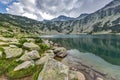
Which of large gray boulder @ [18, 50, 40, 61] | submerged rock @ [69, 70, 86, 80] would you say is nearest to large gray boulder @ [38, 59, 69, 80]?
submerged rock @ [69, 70, 86, 80]

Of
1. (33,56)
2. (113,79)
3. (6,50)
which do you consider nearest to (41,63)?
(33,56)

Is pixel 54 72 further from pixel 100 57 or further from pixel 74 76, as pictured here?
pixel 100 57

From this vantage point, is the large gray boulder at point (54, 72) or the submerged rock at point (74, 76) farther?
the submerged rock at point (74, 76)

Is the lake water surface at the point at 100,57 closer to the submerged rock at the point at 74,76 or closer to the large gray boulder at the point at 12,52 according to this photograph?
the submerged rock at the point at 74,76

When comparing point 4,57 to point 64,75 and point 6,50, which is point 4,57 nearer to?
point 6,50

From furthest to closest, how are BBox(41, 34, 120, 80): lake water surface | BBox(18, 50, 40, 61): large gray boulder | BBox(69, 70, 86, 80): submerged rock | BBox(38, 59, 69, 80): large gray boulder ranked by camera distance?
BBox(41, 34, 120, 80): lake water surface, BBox(18, 50, 40, 61): large gray boulder, BBox(69, 70, 86, 80): submerged rock, BBox(38, 59, 69, 80): large gray boulder

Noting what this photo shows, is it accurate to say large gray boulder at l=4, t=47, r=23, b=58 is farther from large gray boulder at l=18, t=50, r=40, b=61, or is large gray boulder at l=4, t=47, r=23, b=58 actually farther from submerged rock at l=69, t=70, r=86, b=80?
submerged rock at l=69, t=70, r=86, b=80

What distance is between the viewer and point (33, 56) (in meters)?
26.1

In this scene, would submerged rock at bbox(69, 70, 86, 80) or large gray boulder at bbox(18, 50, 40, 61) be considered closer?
submerged rock at bbox(69, 70, 86, 80)

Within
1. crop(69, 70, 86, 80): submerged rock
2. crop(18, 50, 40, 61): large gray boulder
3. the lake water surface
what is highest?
crop(18, 50, 40, 61): large gray boulder

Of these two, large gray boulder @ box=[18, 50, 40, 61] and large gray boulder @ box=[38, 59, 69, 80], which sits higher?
large gray boulder @ box=[18, 50, 40, 61]

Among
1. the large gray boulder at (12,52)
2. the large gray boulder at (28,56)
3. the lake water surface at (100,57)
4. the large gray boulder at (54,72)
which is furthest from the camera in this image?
the lake water surface at (100,57)

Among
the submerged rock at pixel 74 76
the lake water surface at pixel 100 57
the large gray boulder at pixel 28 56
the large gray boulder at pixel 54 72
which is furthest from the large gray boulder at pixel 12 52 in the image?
the lake water surface at pixel 100 57

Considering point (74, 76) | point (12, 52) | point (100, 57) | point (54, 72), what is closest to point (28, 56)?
point (12, 52)
